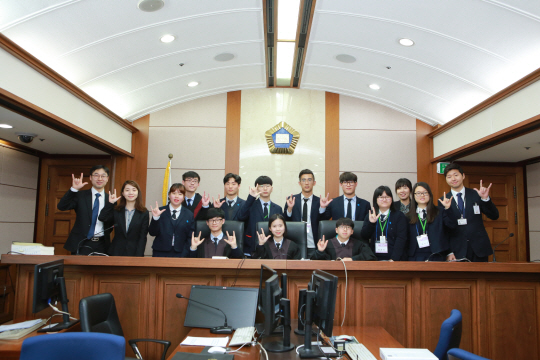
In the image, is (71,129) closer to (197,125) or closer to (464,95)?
(197,125)

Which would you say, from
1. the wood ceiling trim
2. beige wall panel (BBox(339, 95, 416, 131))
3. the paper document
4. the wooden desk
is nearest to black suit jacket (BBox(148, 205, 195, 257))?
the wooden desk

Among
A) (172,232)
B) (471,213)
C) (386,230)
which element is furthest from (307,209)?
(471,213)

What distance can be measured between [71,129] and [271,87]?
3101 mm

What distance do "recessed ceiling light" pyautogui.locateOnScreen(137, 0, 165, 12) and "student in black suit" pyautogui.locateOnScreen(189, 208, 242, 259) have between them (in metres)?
2.00

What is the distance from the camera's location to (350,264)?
118 inches

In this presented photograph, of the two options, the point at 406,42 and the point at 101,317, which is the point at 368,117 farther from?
the point at 101,317

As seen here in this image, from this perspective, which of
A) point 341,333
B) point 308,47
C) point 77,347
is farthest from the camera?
point 308,47

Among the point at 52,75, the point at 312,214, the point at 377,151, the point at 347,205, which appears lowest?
the point at 312,214

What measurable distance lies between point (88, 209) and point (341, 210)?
2.56m

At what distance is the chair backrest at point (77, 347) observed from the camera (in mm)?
1470

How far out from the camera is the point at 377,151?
645 cm

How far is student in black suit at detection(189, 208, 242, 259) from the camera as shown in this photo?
369 cm

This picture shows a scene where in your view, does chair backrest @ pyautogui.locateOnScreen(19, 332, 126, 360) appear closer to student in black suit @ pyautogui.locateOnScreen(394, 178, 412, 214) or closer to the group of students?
the group of students

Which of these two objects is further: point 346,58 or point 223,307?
point 346,58
